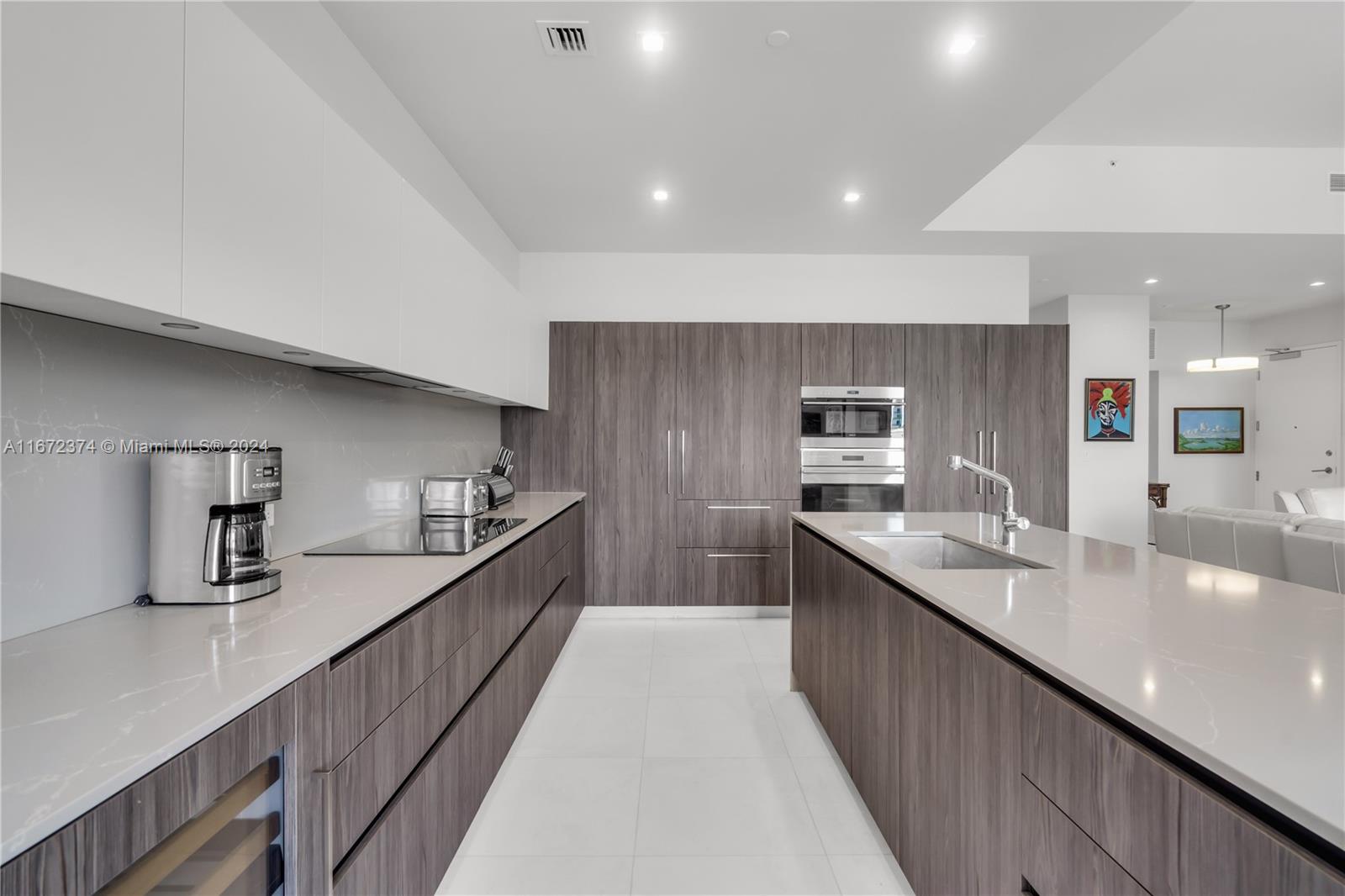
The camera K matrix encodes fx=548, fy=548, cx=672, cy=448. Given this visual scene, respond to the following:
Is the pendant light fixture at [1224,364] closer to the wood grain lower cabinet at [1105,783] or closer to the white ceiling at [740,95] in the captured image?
the white ceiling at [740,95]

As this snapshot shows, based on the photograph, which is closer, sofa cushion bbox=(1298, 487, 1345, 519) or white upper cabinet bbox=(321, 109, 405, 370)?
white upper cabinet bbox=(321, 109, 405, 370)

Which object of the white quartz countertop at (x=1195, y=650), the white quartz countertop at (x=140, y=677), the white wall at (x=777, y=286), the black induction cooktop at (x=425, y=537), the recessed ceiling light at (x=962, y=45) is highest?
the recessed ceiling light at (x=962, y=45)

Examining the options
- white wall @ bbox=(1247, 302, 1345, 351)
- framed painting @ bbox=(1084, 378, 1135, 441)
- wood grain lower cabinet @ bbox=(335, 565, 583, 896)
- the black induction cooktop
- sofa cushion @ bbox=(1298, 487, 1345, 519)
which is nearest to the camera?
wood grain lower cabinet @ bbox=(335, 565, 583, 896)

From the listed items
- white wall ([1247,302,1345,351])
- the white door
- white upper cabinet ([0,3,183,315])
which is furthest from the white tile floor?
white wall ([1247,302,1345,351])

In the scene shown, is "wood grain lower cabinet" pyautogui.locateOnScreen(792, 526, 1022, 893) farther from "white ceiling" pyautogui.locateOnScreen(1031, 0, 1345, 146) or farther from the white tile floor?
"white ceiling" pyautogui.locateOnScreen(1031, 0, 1345, 146)

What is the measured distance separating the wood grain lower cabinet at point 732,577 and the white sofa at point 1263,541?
275cm

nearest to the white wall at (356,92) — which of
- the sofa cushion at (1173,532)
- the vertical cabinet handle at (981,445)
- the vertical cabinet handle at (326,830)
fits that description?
the vertical cabinet handle at (326,830)

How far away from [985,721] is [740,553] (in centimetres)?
292

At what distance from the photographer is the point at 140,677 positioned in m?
0.85

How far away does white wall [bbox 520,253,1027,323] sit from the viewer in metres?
4.36

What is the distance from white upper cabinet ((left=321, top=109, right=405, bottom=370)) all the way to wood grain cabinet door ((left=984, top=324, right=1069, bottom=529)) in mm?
3935

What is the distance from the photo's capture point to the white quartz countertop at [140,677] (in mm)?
590

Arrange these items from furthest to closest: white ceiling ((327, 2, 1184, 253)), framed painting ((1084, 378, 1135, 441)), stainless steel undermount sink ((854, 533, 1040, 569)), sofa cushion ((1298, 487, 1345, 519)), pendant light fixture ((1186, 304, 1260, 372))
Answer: pendant light fixture ((1186, 304, 1260, 372)) < framed painting ((1084, 378, 1135, 441)) < sofa cushion ((1298, 487, 1345, 519)) < stainless steel undermount sink ((854, 533, 1040, 569)) < white ceiling ((327, 2, 1184, 253))

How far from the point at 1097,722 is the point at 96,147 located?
1.73 m
